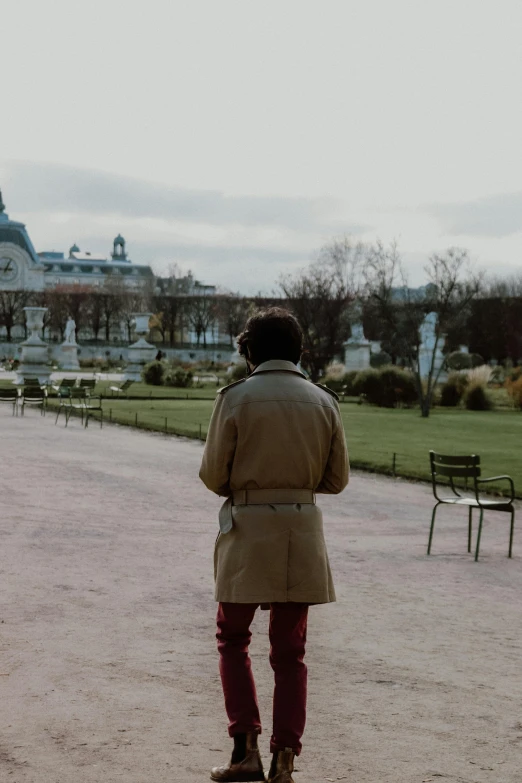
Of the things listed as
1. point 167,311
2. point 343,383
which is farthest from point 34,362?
point 167,311

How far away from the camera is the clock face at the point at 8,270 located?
11350cm

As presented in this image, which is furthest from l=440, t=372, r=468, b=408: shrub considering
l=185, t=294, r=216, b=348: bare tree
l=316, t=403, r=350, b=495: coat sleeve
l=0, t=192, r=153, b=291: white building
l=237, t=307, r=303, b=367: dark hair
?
l=0, t=192, r=153, b=291: white building

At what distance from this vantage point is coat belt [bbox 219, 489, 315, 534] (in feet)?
11.6

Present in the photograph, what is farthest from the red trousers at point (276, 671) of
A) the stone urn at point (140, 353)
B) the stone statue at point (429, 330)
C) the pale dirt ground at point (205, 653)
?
the stone urn at point (140, 353)

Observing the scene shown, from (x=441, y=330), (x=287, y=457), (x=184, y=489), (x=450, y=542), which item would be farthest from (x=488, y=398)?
(x=287, y=457)

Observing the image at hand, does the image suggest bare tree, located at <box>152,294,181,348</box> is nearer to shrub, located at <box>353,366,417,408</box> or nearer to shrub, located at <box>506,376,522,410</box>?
shrub, located at <box>353,366,417,408</box>

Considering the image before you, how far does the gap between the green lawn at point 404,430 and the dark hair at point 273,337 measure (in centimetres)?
858

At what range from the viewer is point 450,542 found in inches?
345

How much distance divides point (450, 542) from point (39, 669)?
4638mm

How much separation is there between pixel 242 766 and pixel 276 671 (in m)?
0.33

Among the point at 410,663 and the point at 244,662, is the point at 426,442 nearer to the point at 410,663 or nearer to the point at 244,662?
the point at 410,663

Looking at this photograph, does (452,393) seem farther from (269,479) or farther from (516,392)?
(269,479)

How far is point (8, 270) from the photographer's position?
114m

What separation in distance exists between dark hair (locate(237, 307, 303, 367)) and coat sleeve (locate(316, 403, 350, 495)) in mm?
248
